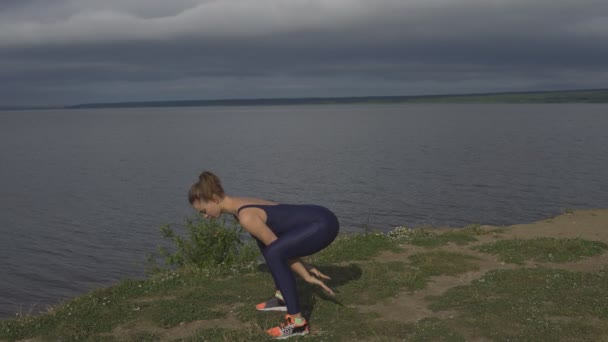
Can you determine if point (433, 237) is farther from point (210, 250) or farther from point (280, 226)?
point (280, 226)

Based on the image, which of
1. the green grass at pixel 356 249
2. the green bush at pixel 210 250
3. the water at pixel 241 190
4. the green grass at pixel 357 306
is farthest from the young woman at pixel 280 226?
the water at pixel 241 190

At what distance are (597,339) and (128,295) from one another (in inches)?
352

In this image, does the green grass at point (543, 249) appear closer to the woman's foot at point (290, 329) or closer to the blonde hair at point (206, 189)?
the woman's foot at point (290, 329)

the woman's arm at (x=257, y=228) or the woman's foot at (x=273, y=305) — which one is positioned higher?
the woman's arm at (x=257, y=228)

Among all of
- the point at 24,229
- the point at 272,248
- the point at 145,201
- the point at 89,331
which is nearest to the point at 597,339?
the point at 272,248

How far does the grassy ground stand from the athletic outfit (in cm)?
116

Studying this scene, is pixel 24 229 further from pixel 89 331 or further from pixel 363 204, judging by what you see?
pixel 89 331

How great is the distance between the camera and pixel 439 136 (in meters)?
90.1

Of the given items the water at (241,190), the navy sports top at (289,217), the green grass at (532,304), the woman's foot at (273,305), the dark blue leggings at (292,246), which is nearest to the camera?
the dark blue leggings at (292,246)

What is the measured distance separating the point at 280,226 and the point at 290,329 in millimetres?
1720

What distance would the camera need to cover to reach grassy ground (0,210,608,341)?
899 cm

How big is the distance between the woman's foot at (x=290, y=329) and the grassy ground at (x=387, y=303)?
0.21 metres

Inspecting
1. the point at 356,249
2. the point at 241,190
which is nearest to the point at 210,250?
the point at 356,249

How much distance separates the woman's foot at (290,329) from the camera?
8.70 meters
